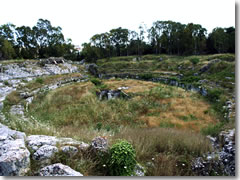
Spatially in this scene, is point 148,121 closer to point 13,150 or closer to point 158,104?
point 158,104

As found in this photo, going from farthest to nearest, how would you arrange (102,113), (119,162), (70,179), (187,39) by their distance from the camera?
1. (187,39)
2. (102,113)
3. (119,162)
4. (70,179)

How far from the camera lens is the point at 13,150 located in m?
2.77

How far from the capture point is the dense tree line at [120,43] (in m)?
26.1

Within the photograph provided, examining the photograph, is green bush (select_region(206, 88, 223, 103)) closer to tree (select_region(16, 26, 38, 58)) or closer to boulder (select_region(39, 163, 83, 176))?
boulder (select_region(39, 163, 83, 176))

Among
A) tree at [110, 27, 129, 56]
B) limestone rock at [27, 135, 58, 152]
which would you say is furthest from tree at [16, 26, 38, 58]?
limestone rock at [27, 135, 58, 152]

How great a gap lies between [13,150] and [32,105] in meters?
10.7

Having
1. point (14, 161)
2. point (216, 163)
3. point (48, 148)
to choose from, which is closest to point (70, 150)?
point (48, 148)

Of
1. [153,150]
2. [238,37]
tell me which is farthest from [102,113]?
[238,37]

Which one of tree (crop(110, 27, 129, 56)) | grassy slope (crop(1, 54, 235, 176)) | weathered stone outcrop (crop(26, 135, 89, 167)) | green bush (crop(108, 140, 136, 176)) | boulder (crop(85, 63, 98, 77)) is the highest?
tree (crop(110, 27, 129, 56))

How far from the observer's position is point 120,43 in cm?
3841

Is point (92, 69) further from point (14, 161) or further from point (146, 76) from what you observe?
point (14, 161)

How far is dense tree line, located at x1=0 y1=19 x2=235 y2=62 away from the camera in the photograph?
26.1 m

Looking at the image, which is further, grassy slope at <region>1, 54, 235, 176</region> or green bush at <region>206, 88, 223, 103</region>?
green bush at <region>206, 88, 223, 103</region>

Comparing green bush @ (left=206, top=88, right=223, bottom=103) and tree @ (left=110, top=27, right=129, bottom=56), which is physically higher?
tree @ (left=110, top=27, right=129, bottom=56)
